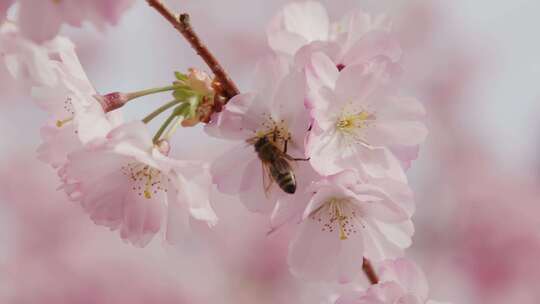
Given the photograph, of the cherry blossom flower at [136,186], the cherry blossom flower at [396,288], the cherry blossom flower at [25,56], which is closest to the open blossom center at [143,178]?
the cherry blossom flower at [136,186]

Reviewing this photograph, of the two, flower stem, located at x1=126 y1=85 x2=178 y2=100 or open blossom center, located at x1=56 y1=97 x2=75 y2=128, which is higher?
open blossom center, located at x1=56 y1=97 x2=75 y2=128

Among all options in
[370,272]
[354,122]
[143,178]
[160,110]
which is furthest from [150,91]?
[370,272]

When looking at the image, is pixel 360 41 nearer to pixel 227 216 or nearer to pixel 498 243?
pixel 498 243

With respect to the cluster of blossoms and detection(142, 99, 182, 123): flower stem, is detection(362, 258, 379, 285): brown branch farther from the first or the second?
detection(142, 99, 182, 123): flower stem

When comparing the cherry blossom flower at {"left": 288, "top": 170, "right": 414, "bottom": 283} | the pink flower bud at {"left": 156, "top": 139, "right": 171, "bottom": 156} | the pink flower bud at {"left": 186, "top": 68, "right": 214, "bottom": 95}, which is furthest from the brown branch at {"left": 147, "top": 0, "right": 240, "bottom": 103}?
the cherry blossom flower at {"left": 288, "top": 170, "right": 414, "bottom": 283}

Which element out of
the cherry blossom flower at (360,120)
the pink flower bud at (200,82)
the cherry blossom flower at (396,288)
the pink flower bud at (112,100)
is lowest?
the cherry blossom flower at (396,288)

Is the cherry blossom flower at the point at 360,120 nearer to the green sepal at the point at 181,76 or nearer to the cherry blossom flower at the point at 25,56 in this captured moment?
the green sepal at the point at 181,76


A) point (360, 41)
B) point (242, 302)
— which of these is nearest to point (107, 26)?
point (360, 41)
